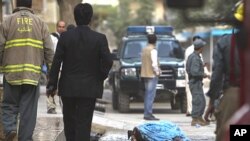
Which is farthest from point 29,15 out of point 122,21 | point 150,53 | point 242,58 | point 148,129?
point 122,21

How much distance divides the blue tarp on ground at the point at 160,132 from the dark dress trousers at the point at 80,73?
3.67 feet

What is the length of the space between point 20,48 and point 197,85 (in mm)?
6108

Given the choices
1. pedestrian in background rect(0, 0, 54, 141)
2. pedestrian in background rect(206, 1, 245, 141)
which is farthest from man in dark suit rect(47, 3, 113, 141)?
pedestrian in background rect(206, 1, 245, 141)

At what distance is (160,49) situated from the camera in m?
18.9

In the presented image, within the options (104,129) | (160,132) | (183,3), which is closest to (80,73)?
(160,132)

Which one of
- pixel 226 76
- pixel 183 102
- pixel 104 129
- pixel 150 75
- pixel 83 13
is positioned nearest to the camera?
pixel 226 76

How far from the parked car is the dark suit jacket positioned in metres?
8.96

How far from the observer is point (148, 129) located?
346 inches

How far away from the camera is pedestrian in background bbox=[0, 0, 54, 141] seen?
8.14 metres

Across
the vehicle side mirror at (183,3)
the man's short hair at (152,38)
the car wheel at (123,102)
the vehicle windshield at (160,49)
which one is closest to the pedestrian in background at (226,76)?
the vehicle side mirror at (183,3)

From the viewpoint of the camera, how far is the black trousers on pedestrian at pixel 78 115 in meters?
7.80

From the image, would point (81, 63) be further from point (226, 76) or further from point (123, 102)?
point (123, 102)

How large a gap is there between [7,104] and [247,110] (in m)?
4.91

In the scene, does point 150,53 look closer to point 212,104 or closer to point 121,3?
point 212,104
